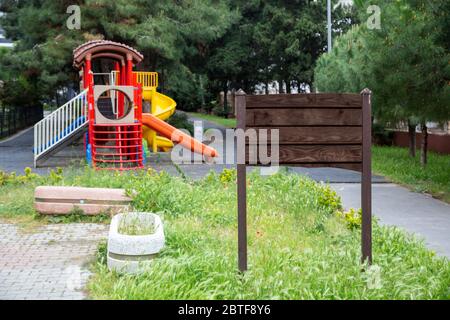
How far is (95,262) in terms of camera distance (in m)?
6.81

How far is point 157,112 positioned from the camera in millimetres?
22156

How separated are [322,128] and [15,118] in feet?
93.8

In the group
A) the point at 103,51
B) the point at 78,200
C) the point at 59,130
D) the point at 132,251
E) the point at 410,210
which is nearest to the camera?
the point at 132,251

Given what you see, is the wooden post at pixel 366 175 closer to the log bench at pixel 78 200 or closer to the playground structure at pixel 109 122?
the log bench at pixel 78 200

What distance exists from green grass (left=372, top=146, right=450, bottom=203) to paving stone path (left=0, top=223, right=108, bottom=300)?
23.7 ft

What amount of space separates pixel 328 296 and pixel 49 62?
1779cm

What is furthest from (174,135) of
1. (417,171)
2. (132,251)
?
(132,251)

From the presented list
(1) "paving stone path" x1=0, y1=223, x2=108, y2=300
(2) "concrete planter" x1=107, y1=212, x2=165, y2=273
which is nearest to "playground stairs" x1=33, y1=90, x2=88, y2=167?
(1) "paving stone path" x1=0, y1=223, x2=108, y2=300

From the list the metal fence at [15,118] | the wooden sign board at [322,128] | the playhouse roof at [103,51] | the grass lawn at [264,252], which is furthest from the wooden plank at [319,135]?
the metal fence at [15,118]

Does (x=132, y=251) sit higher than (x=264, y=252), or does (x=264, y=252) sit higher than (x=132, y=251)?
(x=132, y=251)

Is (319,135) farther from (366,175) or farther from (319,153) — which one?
(366,175)

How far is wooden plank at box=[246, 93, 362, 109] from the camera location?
6113 millimetres

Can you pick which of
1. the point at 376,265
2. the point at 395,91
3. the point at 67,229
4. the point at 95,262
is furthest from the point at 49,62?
the point at 376,265
